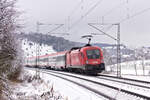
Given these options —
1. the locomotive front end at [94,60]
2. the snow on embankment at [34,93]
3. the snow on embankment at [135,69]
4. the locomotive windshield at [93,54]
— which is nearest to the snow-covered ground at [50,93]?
the snow on embankment at [34,93]

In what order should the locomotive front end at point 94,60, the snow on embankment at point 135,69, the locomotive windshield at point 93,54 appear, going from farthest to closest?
1. the snow on embankment at point 135,69
2. the locomotive windshield at point 93,54
3. the locomotive front end at point 94,60

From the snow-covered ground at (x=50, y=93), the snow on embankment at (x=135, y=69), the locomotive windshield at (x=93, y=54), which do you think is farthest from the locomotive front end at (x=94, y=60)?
the snow-covered ground at (x=50, y=93)

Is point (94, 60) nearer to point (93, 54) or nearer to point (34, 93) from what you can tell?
point (93, 54)

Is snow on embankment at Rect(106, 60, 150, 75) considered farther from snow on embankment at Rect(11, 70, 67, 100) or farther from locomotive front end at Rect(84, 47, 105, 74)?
snow on embankment at Rect(11, 70, 67, 100)

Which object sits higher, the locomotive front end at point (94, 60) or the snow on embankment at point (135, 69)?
the locomotive front end at point (94, 60)

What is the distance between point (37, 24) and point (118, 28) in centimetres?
854

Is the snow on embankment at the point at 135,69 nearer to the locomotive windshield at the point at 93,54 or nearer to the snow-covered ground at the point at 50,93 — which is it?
the locomotive windshield at the point at 93,54

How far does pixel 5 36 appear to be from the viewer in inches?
350

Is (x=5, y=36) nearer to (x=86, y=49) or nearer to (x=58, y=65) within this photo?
(x=86, y=49)

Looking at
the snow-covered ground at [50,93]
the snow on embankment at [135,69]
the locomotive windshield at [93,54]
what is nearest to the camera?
the snow-covered ground at [50,93]

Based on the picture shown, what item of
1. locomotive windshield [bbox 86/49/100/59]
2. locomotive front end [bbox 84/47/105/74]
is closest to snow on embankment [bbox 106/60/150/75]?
locomotive front end [bbox 84/47/105/74]

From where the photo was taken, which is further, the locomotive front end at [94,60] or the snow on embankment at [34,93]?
the locomotive front end at [94,60]

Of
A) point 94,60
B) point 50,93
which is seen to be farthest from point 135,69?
point 50,93

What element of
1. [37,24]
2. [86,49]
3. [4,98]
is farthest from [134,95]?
[37,24]
